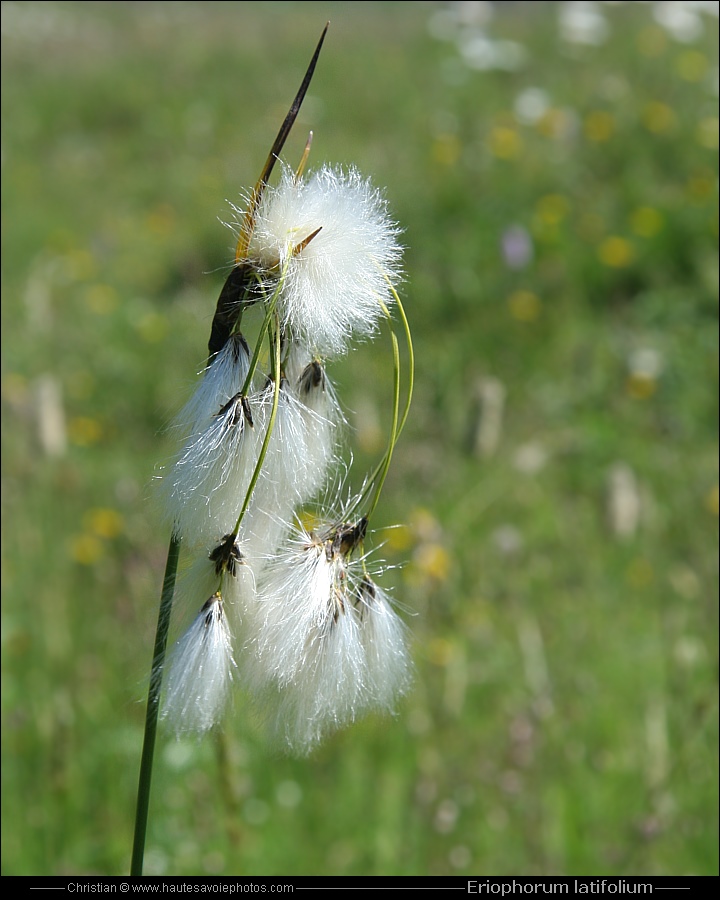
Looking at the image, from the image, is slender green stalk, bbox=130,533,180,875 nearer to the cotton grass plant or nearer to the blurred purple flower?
the cotton grass plant

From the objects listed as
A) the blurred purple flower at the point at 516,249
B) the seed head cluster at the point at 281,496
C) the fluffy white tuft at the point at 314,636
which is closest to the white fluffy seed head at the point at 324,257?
the seed head cluster at the point at 281,496

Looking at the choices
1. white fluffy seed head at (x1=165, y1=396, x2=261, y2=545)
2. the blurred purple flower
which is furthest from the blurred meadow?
white fluffy seed head at (x1=165, y1=396, x2=261, y2=545)

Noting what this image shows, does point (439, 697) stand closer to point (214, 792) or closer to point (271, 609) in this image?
point (214, 792)

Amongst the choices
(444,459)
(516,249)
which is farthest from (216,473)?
(516,249)

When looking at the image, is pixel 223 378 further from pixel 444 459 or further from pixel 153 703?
pixel 444 459

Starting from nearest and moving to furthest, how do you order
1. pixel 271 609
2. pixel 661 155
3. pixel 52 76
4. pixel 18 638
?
pixel 271 609, pixel 18 638, pixel 661 155, pixel 52 76

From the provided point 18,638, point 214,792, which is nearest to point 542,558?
point 214,792
